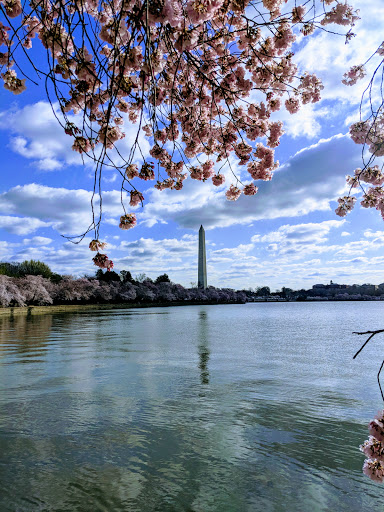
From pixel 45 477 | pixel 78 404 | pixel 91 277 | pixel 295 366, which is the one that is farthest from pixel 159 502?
pixel 91 277

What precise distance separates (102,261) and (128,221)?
71 cm

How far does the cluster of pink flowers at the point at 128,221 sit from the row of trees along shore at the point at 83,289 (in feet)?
154

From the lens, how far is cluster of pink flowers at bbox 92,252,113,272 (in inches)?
159

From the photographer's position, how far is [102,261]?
13.3 ft

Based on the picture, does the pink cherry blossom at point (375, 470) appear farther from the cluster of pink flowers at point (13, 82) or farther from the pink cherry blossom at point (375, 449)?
the cluster of pink flowers at point (13, 82)

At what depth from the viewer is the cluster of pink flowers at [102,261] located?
4035 mm

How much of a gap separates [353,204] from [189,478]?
4244 mm

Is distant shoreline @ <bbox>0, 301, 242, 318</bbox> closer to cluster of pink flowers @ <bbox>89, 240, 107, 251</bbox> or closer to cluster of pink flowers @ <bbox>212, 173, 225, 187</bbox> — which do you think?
cluster of pink flowers @ <bbox>212, 173, 225, 187</bbox>

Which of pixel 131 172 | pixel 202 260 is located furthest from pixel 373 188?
pixel 202 260

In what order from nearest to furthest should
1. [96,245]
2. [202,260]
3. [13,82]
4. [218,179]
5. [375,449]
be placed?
[375,449] → [96,245] → [13,82] → [218,179] → [202,260]

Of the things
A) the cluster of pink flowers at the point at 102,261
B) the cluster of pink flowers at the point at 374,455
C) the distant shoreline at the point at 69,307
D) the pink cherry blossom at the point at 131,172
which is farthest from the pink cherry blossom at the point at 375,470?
the distant shoreline at the point at 69,307

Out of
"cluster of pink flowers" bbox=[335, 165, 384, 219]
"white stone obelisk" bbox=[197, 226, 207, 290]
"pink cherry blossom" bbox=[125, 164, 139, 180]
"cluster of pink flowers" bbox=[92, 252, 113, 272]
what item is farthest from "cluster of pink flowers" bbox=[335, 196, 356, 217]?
"white stone obelisk" bbox=[197, 226, 207, 290]

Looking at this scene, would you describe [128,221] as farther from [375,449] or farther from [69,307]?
[69,307]

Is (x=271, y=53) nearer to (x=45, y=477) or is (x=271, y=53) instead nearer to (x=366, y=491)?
(x=366, y=491)
